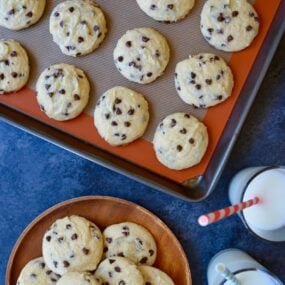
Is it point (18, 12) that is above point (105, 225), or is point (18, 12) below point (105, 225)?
above

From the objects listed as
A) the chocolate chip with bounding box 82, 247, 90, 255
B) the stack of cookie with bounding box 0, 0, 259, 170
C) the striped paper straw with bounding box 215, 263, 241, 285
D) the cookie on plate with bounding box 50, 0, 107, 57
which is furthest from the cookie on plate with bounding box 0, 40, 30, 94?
the striped paper straw with bounding box 215, 263, 241, 285

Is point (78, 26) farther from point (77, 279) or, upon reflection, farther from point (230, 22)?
point (77, 279)

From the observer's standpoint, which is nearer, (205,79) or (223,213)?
(223,213)

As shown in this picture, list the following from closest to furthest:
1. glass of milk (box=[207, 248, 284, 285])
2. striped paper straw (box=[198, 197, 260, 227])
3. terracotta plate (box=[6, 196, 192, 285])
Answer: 1. striped paper straw (box=[198, 197, 260, 227])
2. glass of milk (box=[207, 248, 284, 285])
3. terracotta plate (box=[6, 196, 192, 285])

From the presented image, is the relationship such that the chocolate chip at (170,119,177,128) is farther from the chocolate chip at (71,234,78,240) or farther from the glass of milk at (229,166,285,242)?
the chocolate chip at (71,234,78,240)

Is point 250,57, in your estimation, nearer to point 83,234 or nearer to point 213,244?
point 213,244

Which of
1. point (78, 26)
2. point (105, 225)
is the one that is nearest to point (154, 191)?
point (105, 225)

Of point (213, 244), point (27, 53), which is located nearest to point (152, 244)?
point (213, 244)
